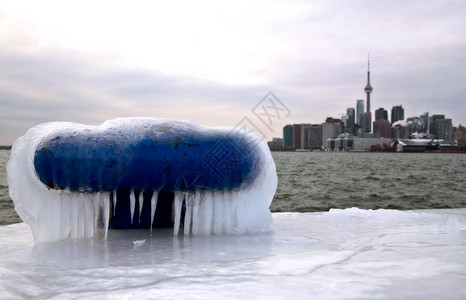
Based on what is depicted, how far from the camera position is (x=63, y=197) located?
11.1 ft

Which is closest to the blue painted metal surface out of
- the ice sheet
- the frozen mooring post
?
the frozen mooring post

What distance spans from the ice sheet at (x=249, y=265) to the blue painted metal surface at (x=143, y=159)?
17.8 inches

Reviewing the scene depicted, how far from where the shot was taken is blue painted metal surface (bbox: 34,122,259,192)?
3.20 metres

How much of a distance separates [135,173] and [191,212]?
63cm

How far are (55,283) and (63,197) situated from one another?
1380mm

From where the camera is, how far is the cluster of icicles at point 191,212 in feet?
11.1

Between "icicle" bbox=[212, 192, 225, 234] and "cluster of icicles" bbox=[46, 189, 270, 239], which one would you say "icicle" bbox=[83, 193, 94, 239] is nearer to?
"cluster of icicles" bbox=[46, 189, 270, 239]

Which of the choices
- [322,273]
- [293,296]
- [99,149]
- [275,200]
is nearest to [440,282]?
[322,273]

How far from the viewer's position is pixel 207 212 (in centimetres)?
356

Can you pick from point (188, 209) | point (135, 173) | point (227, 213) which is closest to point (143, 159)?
point (135, 173)

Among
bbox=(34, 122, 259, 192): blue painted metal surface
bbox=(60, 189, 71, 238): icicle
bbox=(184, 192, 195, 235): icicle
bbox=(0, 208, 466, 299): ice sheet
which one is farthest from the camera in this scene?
A: bbox=(184, 192, 195, 235): icicle

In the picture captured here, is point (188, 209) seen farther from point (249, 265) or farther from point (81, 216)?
point (249, 265)

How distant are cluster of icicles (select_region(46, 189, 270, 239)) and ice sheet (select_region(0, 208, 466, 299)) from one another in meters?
0.16

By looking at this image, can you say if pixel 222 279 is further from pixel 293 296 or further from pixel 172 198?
pixel 172 198
